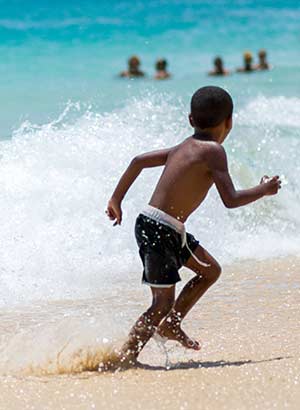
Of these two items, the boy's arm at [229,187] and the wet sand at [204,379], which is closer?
the wet sand at [204,379]

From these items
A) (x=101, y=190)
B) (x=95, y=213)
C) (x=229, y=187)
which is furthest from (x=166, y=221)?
(x=101, y=190)

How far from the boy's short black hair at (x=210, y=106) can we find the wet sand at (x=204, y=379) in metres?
0.91

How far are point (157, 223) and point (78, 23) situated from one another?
5452 cm

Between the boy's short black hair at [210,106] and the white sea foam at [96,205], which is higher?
the boy's short black hair at [210,106]

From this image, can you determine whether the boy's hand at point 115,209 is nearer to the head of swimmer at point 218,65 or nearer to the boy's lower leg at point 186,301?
the boy's lower leg at point 186,301

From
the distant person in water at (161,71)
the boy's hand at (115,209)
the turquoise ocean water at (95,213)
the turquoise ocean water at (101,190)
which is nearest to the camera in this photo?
the boy's hand at (115,209)

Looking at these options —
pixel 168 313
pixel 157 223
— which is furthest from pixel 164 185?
pixel 168 313

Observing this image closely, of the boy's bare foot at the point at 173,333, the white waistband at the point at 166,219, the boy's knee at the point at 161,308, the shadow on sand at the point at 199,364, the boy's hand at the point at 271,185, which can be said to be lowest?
the shadow on sand at the point at 199,364

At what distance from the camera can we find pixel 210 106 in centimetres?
350

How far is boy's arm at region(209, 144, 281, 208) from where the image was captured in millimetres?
3402

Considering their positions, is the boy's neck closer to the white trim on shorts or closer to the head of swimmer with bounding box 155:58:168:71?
the white trim on shorts

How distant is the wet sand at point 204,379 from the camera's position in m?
3.06

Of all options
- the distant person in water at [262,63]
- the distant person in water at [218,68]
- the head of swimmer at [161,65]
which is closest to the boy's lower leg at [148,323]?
the head of swimmer at [161,65]

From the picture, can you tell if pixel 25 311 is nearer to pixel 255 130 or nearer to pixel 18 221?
pixel 18 221
